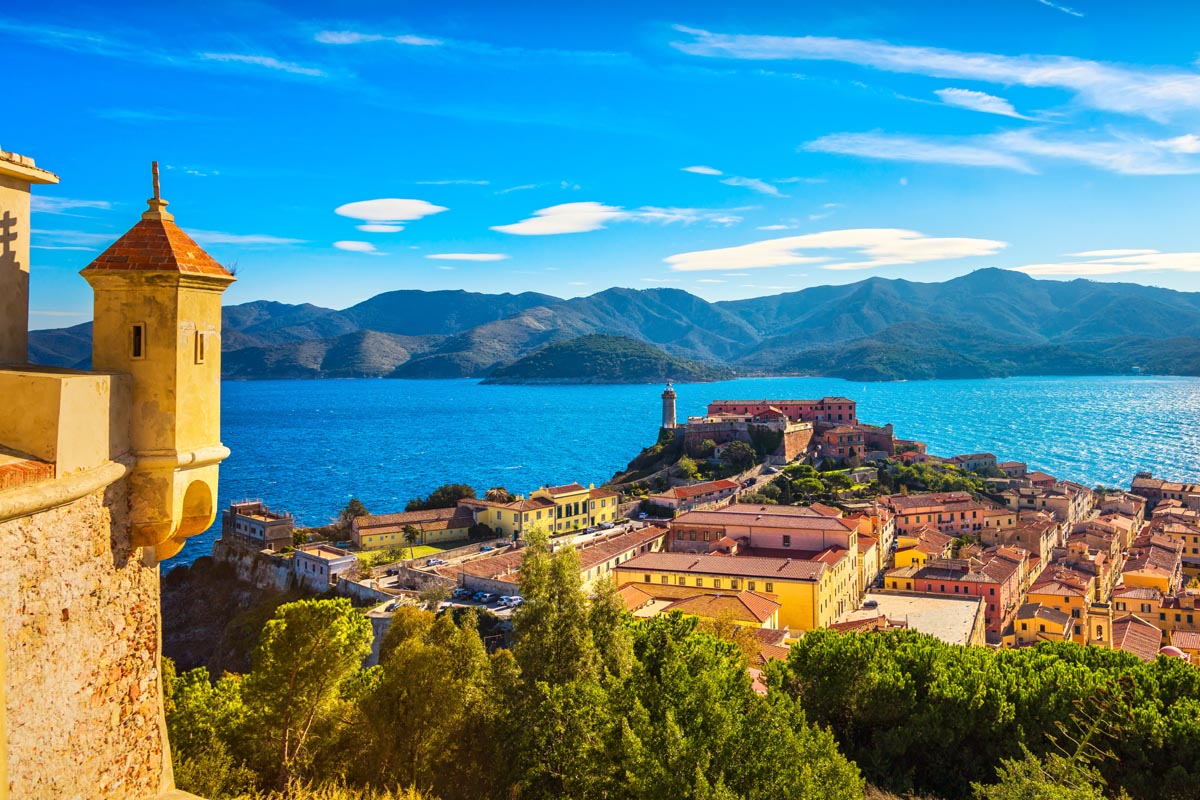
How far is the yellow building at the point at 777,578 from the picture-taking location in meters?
37.7

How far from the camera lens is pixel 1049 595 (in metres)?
45.4

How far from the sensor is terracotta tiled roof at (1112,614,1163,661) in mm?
35750

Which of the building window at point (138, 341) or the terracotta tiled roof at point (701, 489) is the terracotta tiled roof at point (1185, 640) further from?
the building window at point (138, 341)

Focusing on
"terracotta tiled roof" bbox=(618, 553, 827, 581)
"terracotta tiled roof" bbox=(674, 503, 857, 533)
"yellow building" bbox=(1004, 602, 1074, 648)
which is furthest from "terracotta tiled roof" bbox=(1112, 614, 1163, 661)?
"terracotta tiled roof" bbox=(618, 553, 827, 581)

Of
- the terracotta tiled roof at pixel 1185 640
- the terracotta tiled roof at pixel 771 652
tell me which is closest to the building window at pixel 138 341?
the terracotta tiled roof at pixel 771 652

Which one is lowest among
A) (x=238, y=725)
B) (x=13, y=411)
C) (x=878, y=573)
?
(x=878, y=573)

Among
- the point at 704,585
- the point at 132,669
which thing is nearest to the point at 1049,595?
the point at 704,585

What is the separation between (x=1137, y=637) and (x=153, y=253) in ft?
146

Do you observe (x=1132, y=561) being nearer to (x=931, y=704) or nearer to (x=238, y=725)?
(x=931, y=704)

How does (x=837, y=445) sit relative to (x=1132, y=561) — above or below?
above

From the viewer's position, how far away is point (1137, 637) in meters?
38.0

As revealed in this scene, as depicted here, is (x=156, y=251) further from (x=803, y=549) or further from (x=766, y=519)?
(x=766, y=519)

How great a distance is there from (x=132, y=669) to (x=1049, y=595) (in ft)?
162

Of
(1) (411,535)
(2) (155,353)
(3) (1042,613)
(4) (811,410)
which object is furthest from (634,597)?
(4) (811,410)
